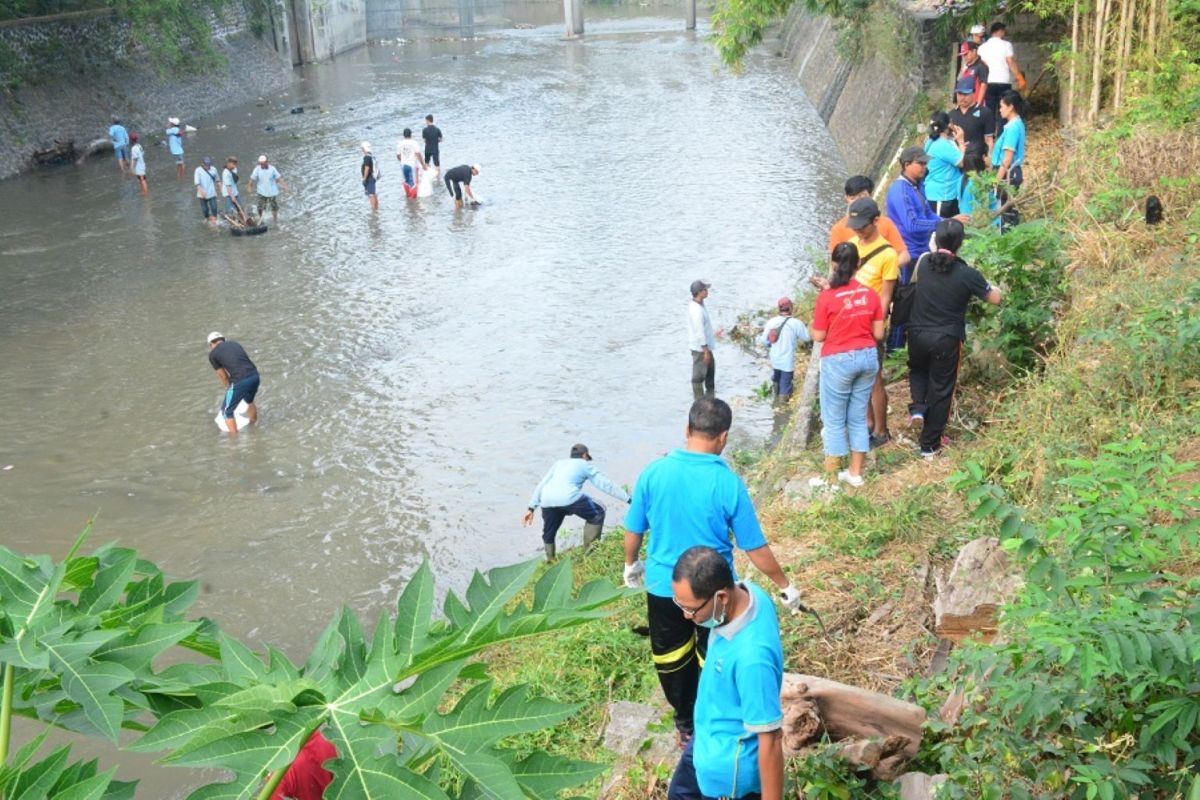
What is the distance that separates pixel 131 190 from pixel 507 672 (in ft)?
65.0

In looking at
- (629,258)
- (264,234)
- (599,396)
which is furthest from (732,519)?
(264,234)

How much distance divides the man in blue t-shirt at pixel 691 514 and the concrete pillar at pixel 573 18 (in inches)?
1734

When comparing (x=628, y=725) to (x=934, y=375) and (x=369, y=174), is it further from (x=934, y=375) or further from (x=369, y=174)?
(x=369, y=174)

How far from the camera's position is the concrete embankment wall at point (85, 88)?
26.2 metres

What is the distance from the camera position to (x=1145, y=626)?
3945 mm

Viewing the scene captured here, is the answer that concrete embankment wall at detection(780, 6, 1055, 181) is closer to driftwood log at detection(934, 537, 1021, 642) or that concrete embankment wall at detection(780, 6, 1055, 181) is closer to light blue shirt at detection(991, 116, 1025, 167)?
light blue shirt at detection(991, 116, 1025, 167)

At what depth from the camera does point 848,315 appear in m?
7.38

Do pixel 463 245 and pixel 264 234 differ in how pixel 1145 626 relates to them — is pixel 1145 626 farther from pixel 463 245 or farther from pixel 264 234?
pixel 264 234

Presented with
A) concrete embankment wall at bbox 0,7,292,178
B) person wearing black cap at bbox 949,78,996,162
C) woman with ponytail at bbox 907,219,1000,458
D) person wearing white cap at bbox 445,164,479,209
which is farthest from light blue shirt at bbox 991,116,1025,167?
concrete embankment wall at bbox 0,7,292,178

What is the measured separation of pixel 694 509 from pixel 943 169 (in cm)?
752

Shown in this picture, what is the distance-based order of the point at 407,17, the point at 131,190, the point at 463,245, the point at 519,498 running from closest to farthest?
the point at 519,498, the point at 463,245, the point at 131,190, the point at 407,17

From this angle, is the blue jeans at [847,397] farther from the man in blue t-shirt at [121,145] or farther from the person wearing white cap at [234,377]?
the man in blue t-shirt at [121,145]

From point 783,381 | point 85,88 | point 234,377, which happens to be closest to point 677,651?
point 783,381

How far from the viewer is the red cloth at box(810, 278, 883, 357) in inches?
289
